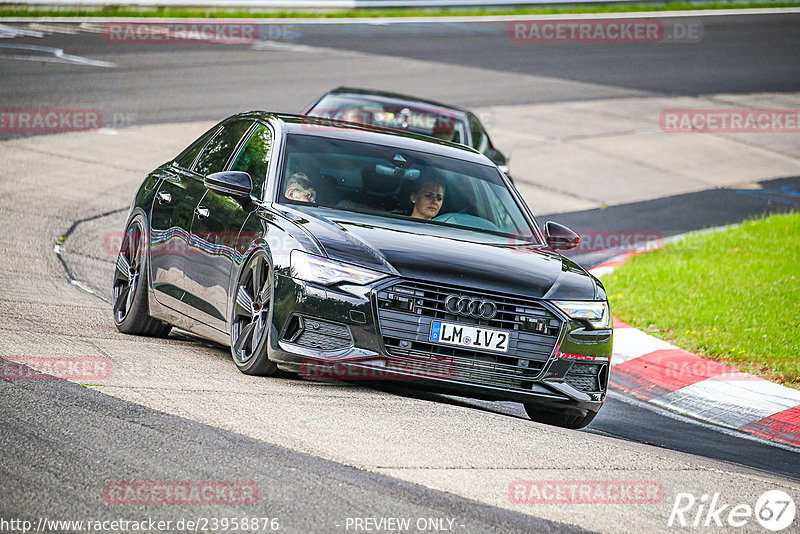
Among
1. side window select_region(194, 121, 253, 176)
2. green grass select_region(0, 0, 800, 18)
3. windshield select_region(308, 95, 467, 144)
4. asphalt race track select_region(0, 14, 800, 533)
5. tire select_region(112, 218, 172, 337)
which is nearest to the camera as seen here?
asphalt race track select_region(0, 14, 800, 533)

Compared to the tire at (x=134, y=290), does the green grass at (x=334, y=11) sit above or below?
below

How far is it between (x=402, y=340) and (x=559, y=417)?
1.43 meters

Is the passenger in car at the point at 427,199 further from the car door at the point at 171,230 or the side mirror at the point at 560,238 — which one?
Result: the car door at the point at 171,230

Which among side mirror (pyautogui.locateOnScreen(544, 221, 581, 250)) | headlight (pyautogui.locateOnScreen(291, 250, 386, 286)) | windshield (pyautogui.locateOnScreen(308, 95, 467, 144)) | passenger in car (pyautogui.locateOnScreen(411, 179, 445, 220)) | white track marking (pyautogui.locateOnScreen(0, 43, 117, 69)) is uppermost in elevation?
passenger in car (pyautogui.locateOnScreen(411, 179, 445, 220))

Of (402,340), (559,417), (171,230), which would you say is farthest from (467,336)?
(171,230)

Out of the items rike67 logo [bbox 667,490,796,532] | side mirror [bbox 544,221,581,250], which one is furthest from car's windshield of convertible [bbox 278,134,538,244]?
rike67 logo [bbox 667,490,796,532]

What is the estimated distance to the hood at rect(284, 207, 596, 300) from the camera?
678 cm

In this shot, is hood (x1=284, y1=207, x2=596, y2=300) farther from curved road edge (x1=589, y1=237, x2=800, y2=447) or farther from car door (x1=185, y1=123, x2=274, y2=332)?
curved road edge (x1=589, y1=237, x2=800, y2=447)

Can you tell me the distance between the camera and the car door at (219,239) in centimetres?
754

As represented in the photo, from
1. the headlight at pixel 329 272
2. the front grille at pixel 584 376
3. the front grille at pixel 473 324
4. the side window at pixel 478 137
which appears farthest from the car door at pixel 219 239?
the side window at pixel 478 137

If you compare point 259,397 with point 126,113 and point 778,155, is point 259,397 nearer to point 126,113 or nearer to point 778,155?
point 126,113

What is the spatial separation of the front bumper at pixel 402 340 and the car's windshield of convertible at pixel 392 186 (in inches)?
43.5

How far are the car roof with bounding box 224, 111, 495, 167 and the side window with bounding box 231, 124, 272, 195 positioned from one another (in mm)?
133

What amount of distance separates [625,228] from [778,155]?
7660 millimetres
